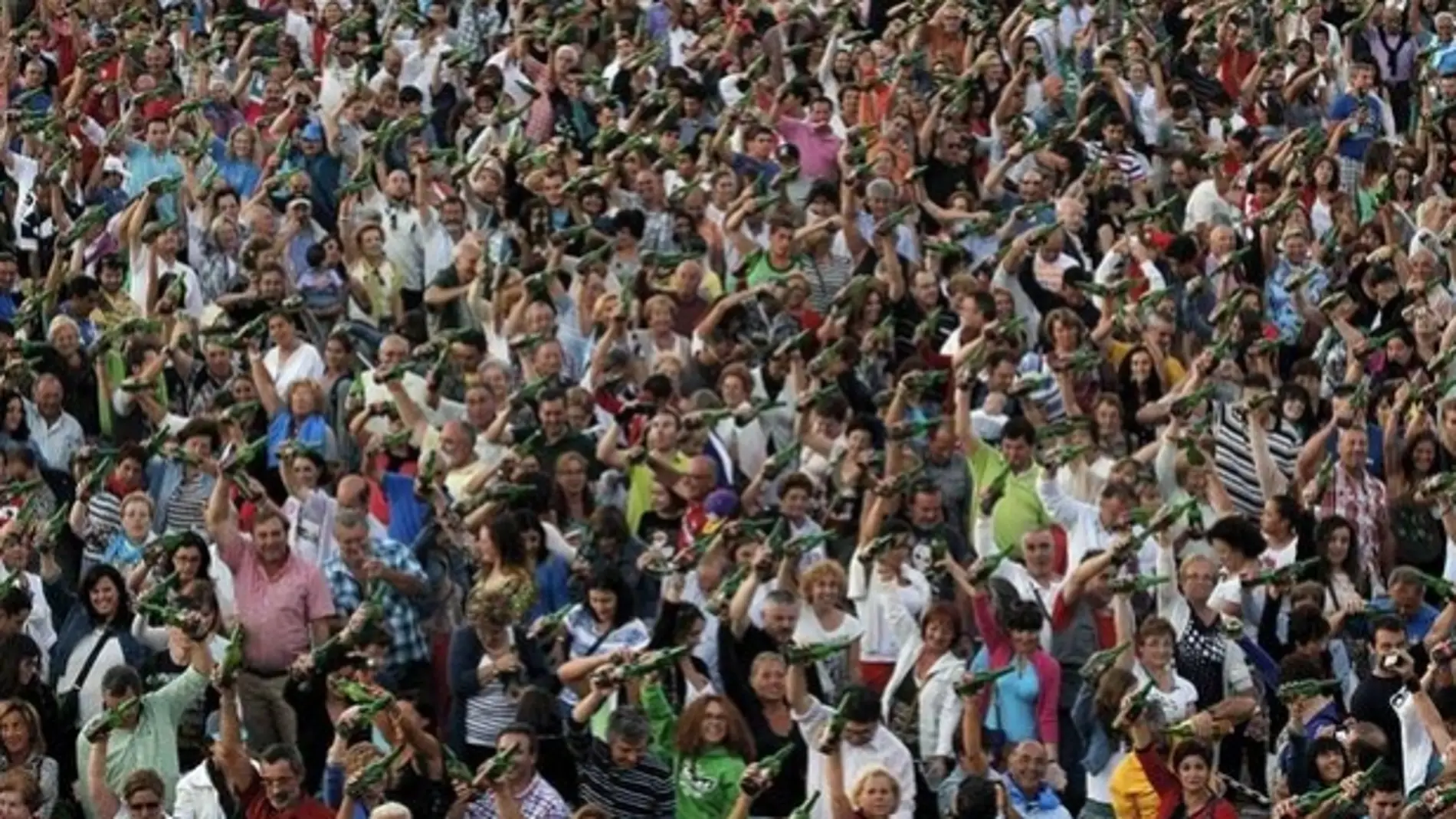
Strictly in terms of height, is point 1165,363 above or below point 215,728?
below

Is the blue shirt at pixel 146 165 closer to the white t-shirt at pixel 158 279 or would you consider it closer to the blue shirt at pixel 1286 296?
the white t-shirt at pixel 158 279

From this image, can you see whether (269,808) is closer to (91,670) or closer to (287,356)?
(91,670)

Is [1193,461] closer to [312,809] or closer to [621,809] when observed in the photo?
[621,809]

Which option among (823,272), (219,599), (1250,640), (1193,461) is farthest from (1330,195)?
(219,599)

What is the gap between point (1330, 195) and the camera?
778 inches

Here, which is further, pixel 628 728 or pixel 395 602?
pixel 395 602

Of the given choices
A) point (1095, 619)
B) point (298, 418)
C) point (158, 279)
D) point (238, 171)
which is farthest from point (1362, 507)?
point (238, 171)

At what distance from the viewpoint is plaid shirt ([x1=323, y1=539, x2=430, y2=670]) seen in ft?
48.0

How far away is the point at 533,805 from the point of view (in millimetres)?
13102

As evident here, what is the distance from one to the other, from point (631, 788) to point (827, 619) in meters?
1.26

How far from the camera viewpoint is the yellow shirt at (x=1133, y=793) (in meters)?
13.3

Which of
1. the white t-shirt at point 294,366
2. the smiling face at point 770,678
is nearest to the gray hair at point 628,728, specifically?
the smiling face at point 770,678

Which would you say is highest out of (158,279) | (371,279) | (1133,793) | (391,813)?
(391,813)

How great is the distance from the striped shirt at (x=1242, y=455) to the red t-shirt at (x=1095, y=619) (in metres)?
1.55
